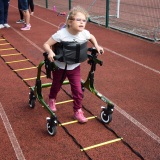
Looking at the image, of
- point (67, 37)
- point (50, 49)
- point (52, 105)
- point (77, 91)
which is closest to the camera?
point (50, 49)

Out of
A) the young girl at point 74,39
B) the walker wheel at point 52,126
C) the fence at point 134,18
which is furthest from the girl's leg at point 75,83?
the fence at point 134,18

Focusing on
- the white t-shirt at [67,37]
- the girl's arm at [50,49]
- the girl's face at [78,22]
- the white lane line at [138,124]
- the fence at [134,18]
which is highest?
the girl's face at [78,22]

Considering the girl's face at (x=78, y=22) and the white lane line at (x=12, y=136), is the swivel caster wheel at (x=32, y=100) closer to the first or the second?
the white lane line at (x=12, y=136)

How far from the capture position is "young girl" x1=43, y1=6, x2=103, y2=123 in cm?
329

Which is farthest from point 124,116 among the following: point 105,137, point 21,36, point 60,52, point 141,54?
point 21,36

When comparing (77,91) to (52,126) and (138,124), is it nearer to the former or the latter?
(52,126)

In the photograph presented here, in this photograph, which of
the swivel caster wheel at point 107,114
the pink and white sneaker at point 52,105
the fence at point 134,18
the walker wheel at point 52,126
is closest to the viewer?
the walker wheel at point 52,126

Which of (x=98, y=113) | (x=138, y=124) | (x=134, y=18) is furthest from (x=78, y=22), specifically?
(x=134, y=18)

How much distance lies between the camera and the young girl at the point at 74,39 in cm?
329

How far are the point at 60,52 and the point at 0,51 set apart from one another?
3.98 m

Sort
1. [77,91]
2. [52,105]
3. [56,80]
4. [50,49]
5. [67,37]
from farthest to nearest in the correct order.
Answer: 1. [52,105]
2. [56,80]
3. [77,91]
4. [67,37]
5. [50,49]

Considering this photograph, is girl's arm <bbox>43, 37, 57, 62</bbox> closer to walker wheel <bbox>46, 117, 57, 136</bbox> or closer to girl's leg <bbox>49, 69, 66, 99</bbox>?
girl's leg <bbox>49, 69, 66, 99</bbox>

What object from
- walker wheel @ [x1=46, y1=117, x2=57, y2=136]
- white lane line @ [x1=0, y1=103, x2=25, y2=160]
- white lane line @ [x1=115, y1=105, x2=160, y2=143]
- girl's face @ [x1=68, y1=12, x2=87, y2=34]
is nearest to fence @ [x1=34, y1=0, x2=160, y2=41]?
white lane line @ [x1=115, y1=105, x2=160, y2=143]

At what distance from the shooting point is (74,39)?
11.2 feet
